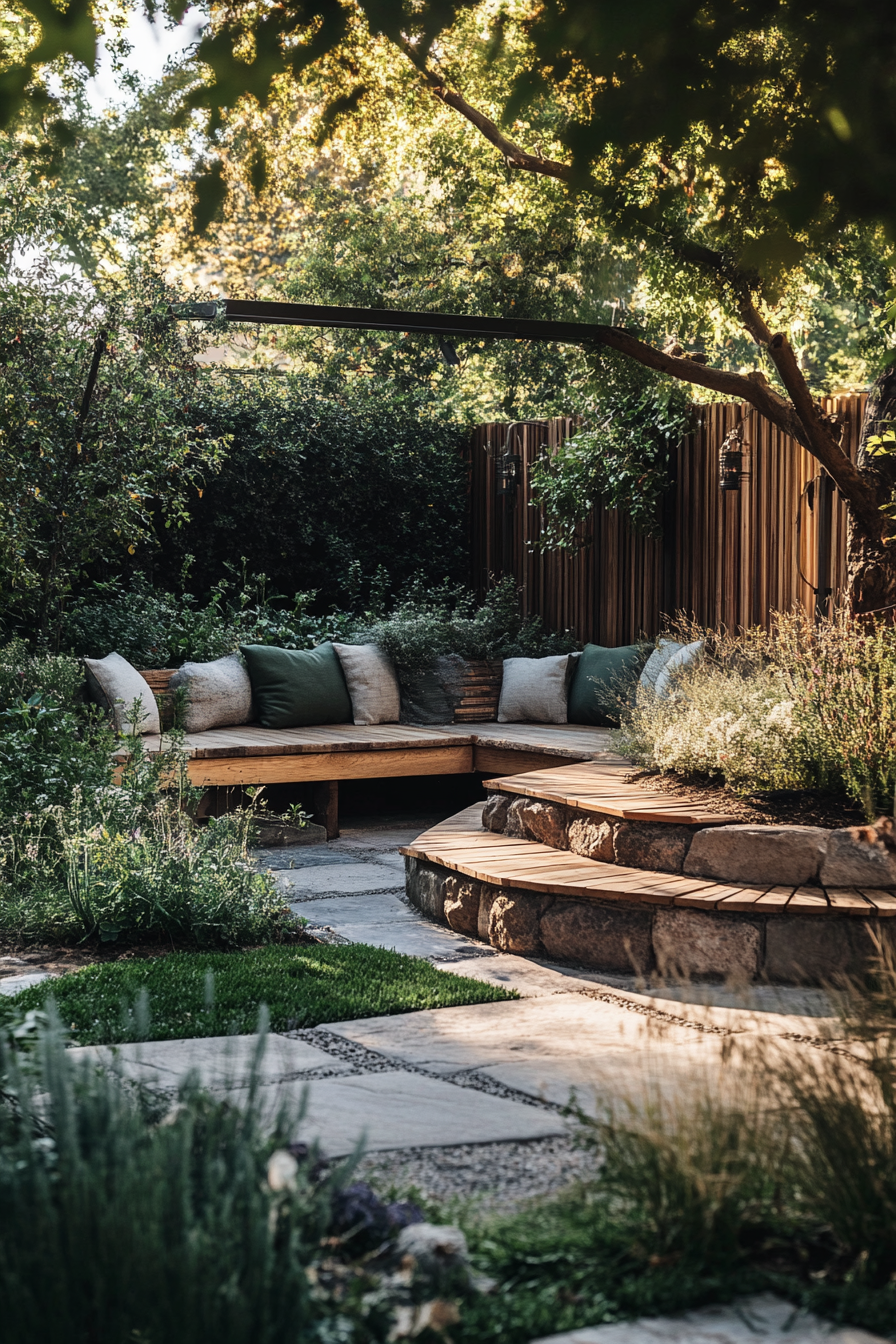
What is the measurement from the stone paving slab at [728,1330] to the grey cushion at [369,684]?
5.78 meters

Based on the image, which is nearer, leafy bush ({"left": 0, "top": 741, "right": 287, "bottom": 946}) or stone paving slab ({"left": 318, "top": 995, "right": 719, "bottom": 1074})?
stone paving slab ({"left": 318, "top": 995, "right": 719, "bottom": 1074})

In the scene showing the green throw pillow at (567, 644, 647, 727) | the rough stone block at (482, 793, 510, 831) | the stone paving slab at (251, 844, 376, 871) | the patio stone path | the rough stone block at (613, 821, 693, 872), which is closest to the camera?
the patio stone path

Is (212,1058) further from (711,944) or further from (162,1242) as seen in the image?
(711,944)

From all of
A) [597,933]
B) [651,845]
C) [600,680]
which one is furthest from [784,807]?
[600,680]

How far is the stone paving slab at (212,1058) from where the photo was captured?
2758mm

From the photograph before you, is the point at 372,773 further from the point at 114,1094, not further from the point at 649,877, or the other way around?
the point at 114,1094

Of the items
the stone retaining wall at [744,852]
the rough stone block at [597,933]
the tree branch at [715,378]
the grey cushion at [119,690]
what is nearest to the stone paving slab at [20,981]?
the rough stone block at [597,933]

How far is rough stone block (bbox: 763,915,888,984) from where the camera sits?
12.6 feet

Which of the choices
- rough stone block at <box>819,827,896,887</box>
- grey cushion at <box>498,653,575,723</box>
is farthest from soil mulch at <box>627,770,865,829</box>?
grey cushion at <box>498,653,575,723</box>

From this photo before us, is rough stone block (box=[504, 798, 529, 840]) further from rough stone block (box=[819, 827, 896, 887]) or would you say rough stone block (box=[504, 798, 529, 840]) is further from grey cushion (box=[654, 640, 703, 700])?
rough stone block (box=[819, 827, 896, 887])

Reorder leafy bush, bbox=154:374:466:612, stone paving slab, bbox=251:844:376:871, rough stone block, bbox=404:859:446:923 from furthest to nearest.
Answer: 1. leafy bush, bbox=154:374:466:612
2. stone paving slab, bbox=251:844:376:871
3. rough stone block, bbox=404:859:446:923

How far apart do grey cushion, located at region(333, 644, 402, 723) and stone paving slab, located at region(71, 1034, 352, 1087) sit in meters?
4.32

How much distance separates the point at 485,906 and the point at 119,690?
2.67m

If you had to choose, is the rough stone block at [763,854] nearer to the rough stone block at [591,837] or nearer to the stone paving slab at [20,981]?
the rough stone block at [591,837]
